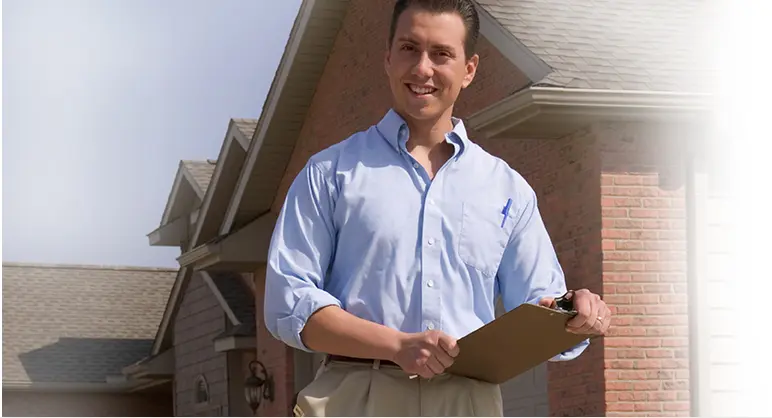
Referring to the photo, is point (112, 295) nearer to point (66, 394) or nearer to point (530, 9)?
point (66, 394)

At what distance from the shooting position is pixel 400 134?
3.17 metres

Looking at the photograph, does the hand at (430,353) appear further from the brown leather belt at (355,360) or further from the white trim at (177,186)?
the white trim at (177,186)

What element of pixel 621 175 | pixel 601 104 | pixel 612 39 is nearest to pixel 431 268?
pixel 601 104

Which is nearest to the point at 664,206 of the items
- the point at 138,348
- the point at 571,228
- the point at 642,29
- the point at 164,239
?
the point at 571,228

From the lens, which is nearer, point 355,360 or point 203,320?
point 355,360

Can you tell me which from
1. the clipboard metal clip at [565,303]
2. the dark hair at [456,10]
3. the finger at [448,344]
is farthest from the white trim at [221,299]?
the finger at [448,344]

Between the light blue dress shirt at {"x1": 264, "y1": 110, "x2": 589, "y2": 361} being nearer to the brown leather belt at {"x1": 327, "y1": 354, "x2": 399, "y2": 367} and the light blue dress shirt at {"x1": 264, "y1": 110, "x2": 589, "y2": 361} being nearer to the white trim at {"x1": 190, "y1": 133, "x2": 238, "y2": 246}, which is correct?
the brown leather belt at {"x1": 327, "y1": 354, "x2": 399, "y2": 367}

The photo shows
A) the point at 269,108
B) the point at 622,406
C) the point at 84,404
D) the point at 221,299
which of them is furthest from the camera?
the point at 84,404

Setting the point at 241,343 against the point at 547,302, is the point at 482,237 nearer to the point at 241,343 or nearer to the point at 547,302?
the point at 547,302

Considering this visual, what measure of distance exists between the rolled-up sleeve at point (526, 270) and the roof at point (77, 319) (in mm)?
26001

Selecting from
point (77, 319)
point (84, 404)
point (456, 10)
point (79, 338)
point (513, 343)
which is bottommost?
point (84, 404)

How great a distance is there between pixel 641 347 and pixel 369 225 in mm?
8706

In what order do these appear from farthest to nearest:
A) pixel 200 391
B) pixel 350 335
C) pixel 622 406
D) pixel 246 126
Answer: pixel 200 391 → pixel 246 126 → pixel 622 406 → pixel 350 335

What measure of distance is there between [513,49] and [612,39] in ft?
3.20
